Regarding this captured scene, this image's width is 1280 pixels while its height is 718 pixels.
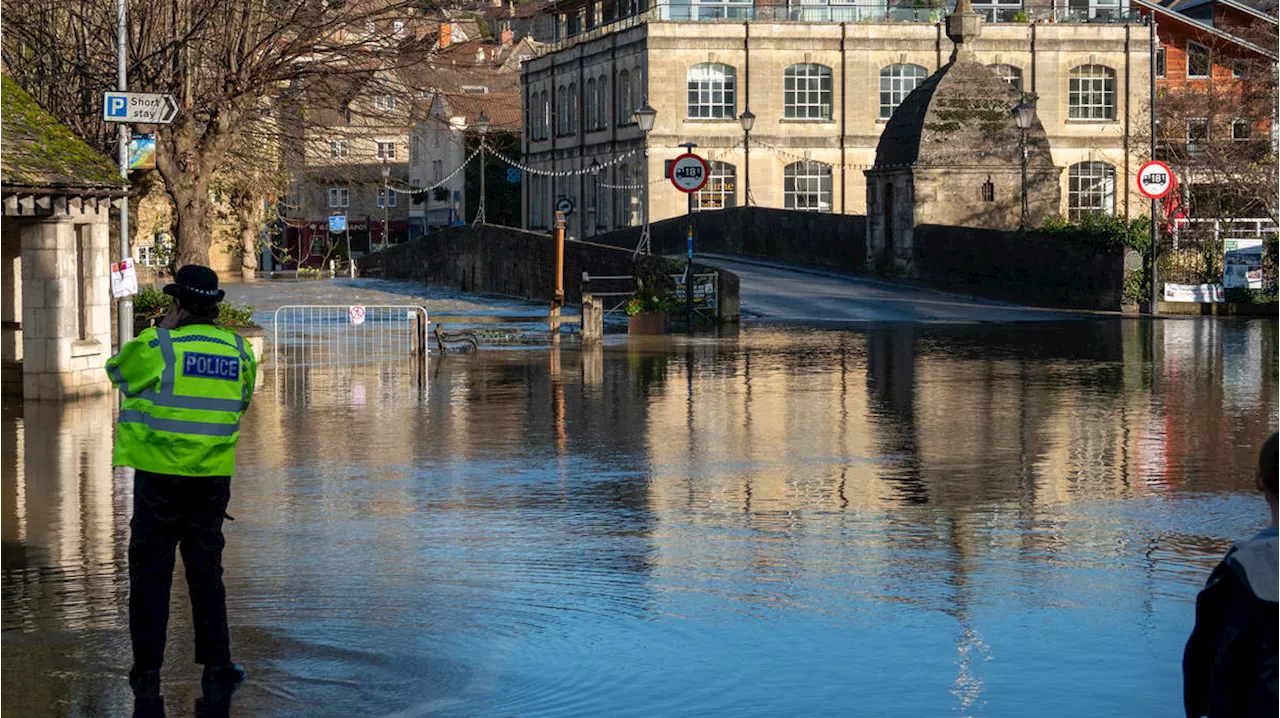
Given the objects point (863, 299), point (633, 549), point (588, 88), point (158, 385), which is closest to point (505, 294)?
point (863, 299)

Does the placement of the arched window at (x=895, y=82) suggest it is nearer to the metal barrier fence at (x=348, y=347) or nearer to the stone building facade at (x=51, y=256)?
the metal barrier fence at (x=348, y=347)

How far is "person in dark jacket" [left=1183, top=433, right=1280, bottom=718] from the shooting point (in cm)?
450

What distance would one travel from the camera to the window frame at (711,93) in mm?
70250

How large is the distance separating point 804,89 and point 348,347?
1683 inches

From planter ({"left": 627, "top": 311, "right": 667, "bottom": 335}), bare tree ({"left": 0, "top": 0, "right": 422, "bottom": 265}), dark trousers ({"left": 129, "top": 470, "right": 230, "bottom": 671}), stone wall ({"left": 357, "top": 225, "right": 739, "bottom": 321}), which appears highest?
bare tree ({"left": 0, "top": 0, "right": 422, "bottom": 265})

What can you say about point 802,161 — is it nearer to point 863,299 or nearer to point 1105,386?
point 863,299

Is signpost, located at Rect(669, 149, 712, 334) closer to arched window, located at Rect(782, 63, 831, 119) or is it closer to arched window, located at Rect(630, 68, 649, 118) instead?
arched window, located at Rect(630, 68, 649, 118)

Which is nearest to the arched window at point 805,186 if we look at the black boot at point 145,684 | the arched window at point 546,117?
the arched window at point 546,117

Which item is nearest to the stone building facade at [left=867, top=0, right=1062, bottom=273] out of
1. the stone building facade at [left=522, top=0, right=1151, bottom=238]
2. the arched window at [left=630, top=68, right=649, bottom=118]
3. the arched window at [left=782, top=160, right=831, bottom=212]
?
the stone building facade at [left=522, top=0, right=1151, bottom=238]

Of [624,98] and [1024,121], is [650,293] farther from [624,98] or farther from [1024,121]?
[624,98]

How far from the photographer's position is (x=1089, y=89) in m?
71.9

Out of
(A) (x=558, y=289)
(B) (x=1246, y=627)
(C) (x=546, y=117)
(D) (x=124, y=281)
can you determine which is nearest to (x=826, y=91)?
(C) (x=546, y=117)

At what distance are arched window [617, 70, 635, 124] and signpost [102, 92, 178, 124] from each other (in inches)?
2040

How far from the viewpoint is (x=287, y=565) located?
1036cm
